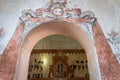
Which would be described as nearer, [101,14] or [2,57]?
[2,57]

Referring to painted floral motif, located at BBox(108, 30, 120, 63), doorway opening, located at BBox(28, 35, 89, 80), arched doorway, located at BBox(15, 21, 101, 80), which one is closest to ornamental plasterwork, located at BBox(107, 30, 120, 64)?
painted floral motif, located at BBox(108, 30, 120, 63)

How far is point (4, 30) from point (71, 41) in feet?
18.7

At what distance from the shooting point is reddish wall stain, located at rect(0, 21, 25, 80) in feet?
12.5

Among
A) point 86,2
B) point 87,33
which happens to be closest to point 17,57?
point 87,33

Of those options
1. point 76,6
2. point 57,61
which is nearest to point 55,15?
point 76,6

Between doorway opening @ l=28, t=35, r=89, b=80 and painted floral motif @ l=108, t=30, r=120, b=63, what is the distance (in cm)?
Answer: 504

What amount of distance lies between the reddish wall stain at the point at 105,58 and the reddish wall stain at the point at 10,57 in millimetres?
1778

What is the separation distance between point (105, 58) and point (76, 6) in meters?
1.48

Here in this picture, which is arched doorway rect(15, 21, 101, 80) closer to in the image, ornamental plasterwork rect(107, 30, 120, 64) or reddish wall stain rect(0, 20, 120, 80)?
reddish wall stain rect(0, 20, 120, 80)

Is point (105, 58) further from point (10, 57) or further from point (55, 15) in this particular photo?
point (10, 57)

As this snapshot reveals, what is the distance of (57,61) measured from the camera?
9.10 metres

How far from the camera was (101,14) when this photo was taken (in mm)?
4418

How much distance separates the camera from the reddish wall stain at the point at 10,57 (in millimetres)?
3819

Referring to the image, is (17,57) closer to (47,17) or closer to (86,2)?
(47,17)
